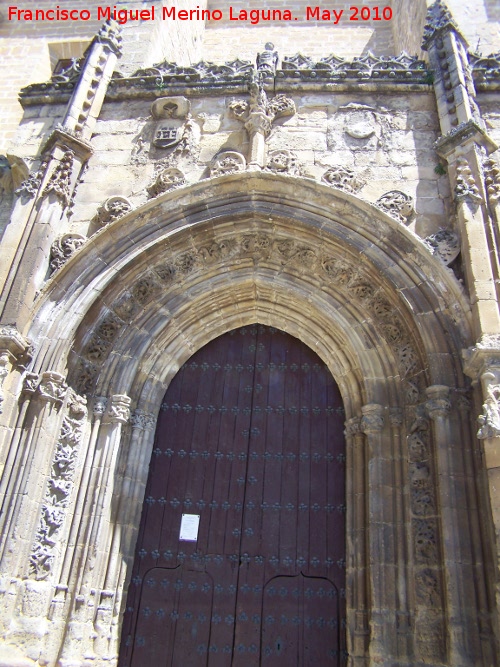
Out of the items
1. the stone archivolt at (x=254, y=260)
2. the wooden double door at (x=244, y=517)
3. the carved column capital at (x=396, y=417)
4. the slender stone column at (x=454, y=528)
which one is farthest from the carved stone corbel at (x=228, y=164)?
the slender stone column at (x=454, y=528)

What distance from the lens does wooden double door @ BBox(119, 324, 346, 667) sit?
5445 millimetres

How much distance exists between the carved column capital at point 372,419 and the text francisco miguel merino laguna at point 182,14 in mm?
6886

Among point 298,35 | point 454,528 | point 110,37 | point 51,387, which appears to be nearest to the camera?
point 454,528

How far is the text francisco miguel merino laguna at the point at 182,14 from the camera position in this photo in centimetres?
967

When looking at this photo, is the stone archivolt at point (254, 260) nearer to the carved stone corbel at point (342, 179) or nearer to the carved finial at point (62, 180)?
the carved stone corbel at point (342, 179)

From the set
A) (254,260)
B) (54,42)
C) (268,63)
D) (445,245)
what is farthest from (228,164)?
(54,42)

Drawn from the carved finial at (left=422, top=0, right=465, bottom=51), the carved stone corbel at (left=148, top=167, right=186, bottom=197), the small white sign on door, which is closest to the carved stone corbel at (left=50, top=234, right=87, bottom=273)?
the carved stone corbel at (left=148, top=167, right=186, bottom=197)

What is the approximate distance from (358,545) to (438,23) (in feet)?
20.7

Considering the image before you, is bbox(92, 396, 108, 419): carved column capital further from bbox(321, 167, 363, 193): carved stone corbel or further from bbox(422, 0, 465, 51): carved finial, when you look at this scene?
bbox(422, 0, 465, 51): carved finial

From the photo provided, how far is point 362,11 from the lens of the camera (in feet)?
39.7

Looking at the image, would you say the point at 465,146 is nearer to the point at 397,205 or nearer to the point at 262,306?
the point at 397,205

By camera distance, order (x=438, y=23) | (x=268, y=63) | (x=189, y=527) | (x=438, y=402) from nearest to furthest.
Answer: (x=438, y=402) < (x=189, y=527) < (x=438, y=23) < (x=268, y=63)

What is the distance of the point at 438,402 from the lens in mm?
5188

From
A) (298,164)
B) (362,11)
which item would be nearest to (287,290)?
(298,164)
